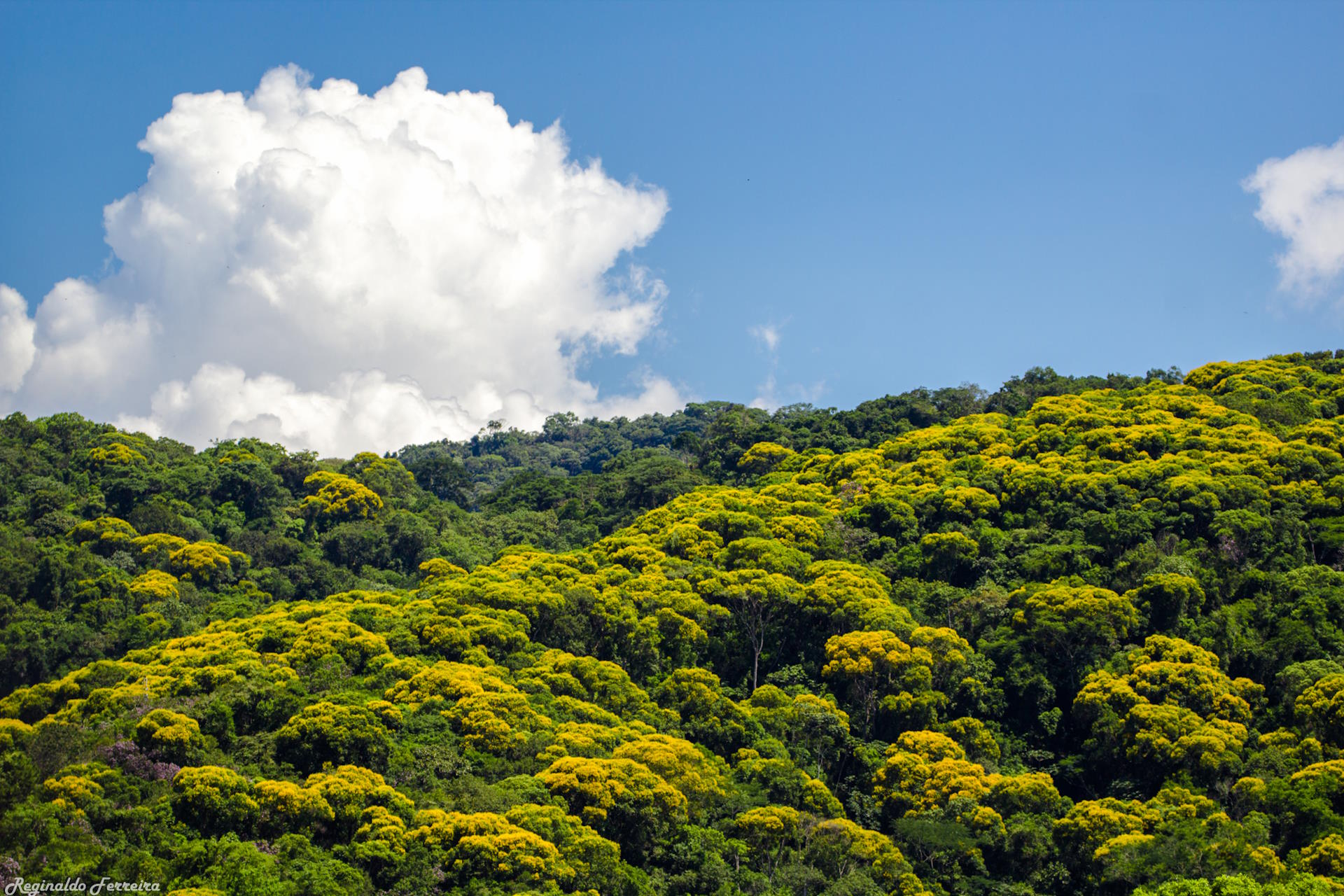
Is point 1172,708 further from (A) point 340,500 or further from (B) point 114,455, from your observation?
(B) point 114,455

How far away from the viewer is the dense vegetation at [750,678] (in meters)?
30.7

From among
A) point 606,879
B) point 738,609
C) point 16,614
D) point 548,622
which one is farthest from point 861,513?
point 16,614

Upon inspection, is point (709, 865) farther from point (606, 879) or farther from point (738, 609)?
point (738, 609)

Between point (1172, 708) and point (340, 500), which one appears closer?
point (1172, 708)

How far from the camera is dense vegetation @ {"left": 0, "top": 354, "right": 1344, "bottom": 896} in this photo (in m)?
30.7

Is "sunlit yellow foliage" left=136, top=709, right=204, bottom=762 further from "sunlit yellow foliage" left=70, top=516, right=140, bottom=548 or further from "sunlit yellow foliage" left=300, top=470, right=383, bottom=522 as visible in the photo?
"sunlit yellow foliage" left=300, top=470, right=383, bottom=522

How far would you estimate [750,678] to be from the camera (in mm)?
45000

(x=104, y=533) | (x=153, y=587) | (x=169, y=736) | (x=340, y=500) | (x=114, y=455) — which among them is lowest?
(x=169, y=736)

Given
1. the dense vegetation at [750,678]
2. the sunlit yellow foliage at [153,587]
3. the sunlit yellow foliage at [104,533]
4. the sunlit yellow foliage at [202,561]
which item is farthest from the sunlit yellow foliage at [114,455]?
the sunlit yellow foliage at [153,587]

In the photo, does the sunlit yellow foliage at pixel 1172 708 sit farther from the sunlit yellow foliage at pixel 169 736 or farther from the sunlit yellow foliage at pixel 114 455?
the sunlit yellow foliage at pixel 114 455

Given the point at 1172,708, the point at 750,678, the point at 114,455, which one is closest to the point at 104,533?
the point at 114,455

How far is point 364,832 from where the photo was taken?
30.2m

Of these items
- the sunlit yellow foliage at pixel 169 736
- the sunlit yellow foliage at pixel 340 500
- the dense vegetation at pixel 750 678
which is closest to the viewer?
the dense vegetation at pixel 750 678

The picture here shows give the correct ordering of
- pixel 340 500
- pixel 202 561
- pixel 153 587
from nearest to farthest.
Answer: pixel 153 587
pixel 202 561
pixel 340 500
